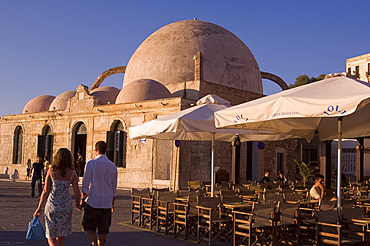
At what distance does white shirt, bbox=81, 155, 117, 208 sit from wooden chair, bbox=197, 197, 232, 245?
2.28 meters

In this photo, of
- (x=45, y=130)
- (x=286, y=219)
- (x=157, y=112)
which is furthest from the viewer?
(x=45, y=130)

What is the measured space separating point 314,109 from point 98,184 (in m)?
3.20

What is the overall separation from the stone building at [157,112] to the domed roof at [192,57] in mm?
68

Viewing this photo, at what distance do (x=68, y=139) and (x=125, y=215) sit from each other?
16.2 m

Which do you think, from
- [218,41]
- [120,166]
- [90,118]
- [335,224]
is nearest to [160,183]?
[120,166]

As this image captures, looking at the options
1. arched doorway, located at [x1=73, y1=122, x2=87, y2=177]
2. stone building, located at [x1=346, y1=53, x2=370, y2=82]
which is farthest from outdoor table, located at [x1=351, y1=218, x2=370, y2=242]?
stone building, located at [x1=346, y1=53, x2=370, y2=82]

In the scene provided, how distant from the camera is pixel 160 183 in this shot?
20734 mm

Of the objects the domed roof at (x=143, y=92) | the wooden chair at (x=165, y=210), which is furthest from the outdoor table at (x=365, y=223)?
the domed roof at (x=143, y=92)

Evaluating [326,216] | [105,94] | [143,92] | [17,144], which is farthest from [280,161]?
[326,216]

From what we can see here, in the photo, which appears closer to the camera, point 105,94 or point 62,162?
point 62,162

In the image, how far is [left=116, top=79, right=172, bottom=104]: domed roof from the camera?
2377 centimetres

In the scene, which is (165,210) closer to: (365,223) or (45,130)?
(365,223)

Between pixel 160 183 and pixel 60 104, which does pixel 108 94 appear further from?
pixel 160 183

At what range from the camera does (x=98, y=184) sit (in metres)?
5.89
